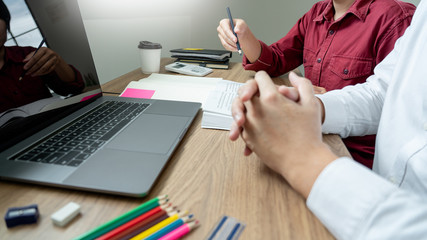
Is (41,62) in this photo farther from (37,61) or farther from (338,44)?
(338,44)

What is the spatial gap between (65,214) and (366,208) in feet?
1.17

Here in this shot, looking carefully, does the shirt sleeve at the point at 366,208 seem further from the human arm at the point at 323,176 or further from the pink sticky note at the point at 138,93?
the pink sticky note at the point at 138,93

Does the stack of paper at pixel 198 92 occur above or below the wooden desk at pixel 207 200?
below

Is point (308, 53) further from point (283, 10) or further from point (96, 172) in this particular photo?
point (96, 172)

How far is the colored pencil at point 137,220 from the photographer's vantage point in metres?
0.27

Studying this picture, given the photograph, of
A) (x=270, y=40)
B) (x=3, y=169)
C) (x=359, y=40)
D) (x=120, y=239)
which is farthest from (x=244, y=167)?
(x=270, y=40)

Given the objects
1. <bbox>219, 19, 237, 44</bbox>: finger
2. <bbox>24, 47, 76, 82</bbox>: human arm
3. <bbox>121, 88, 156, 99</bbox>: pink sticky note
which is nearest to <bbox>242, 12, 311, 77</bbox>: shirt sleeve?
<bbox>219, 19, 237, 44</bbox>: finger

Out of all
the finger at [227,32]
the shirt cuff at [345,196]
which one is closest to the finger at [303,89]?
the shirt cuff at [345,196]

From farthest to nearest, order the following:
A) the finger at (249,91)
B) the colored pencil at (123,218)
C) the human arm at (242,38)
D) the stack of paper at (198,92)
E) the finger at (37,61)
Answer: the human arm at (242,38), the stack of paper at (198,92), the finger at (37,61), the finger at (249,91), the colored pencil at (123,218)

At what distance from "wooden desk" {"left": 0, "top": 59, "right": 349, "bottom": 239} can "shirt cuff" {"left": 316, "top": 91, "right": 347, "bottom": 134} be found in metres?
0.21

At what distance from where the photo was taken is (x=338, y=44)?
0.92 m

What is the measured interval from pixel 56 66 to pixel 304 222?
573 millimetres

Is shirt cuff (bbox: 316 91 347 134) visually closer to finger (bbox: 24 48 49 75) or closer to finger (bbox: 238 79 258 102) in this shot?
finger (bbox: 238 79 258 102)

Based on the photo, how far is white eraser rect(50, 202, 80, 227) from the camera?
30 centimetres
